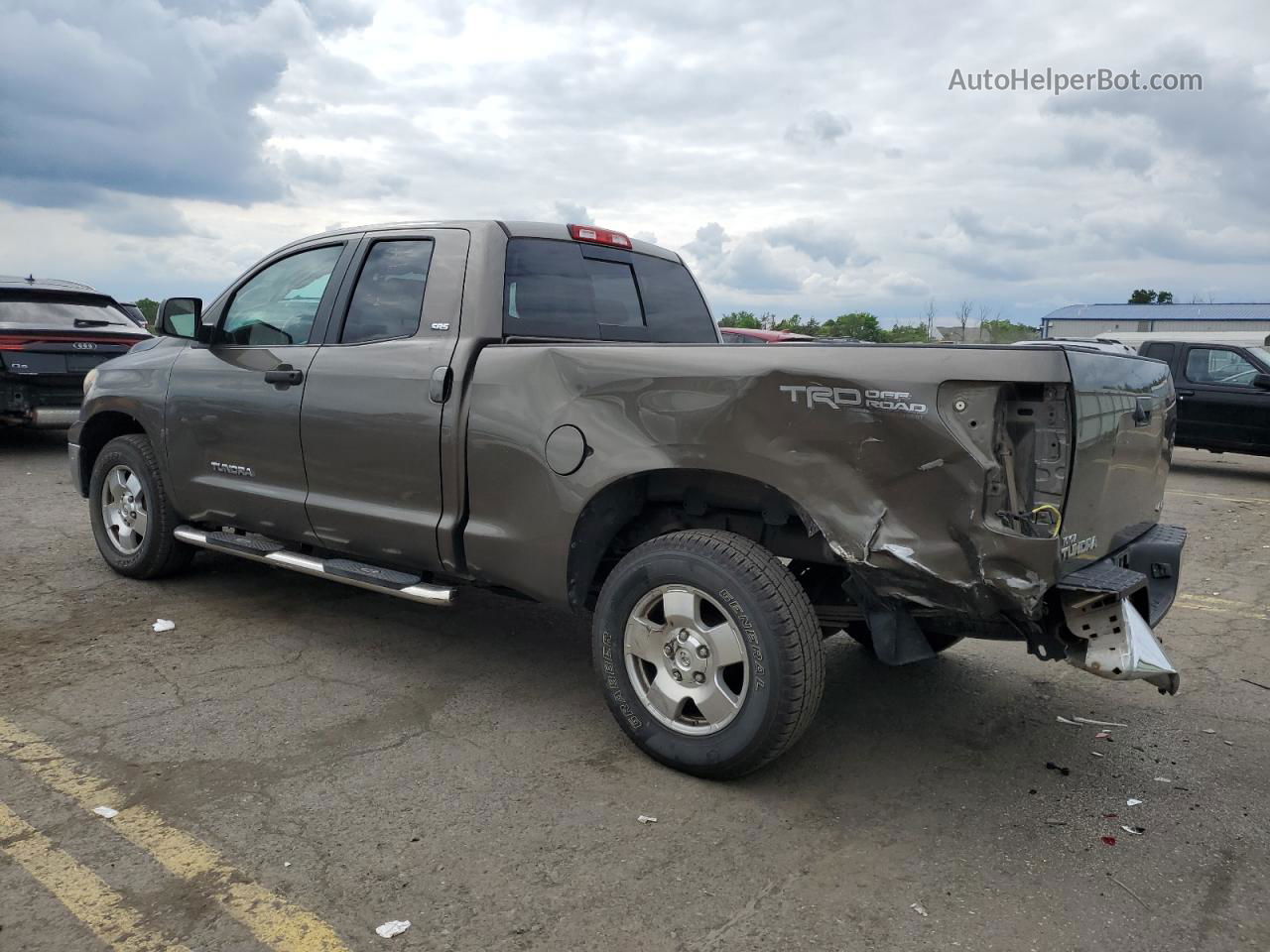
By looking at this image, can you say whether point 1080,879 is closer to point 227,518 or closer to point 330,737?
point 330,737

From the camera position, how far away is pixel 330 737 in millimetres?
3646

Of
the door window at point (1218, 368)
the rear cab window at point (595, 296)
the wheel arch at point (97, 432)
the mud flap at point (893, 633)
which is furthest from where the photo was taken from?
the door window at point (1218, 368)

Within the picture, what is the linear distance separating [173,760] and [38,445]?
9618 millimetres

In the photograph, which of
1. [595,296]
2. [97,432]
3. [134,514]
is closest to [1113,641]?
[595,296]

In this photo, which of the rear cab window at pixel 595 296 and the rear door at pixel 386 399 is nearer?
the rear door at pixel 386 399

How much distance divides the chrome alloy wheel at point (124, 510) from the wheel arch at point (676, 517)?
A: 3118mm

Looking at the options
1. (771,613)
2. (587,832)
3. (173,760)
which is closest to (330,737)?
(173,760)

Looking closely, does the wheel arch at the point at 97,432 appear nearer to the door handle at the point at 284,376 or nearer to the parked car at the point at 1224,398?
the door handle at the point at 284,376

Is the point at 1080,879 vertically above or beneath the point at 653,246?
beneath

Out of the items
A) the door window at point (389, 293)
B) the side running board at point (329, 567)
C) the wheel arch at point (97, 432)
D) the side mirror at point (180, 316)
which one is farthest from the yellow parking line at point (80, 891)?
the wheel arch at point (97, 432)

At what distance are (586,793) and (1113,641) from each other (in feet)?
5.66

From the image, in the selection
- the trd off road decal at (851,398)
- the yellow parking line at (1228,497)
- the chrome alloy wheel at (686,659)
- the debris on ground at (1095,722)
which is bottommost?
the yellow parking line at (1228,497)

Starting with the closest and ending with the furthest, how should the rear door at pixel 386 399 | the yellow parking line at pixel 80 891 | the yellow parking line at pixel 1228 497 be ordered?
the yellow parking line at pixel 80 891
the rear door at pixel 386 399
the yellow parking line at pixel 1228 497

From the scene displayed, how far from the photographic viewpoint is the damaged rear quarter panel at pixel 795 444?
2822 mm
